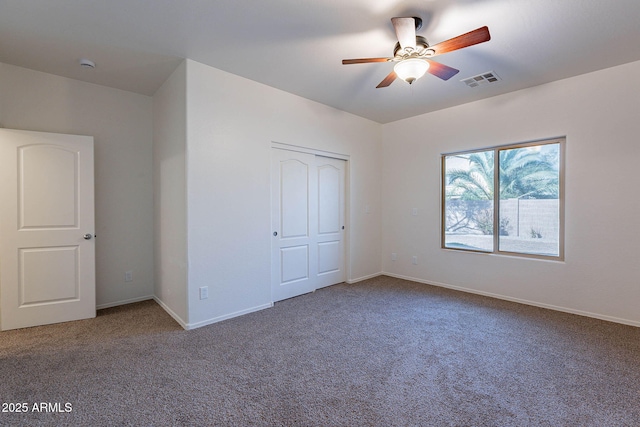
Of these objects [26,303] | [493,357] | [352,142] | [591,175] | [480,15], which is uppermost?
[480,15]

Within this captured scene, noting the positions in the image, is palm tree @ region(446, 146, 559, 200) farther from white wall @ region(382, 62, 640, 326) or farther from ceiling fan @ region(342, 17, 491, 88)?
ceiling fan @ region(342, 17, 491, 88)

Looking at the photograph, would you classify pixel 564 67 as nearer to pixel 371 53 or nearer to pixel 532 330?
pixel 371 53

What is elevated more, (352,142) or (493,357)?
(352,142)

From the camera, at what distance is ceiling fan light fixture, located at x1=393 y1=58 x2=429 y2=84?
7.63ft

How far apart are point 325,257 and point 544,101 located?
3406 millimetres

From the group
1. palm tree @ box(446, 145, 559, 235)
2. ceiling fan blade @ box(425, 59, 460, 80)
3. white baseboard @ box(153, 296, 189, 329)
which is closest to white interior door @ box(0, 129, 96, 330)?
white baseboard @ box(153, 296, 189, 329)

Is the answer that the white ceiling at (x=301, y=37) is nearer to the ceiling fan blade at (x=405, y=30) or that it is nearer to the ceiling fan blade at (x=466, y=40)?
the ceiling fan blade at (x=405, y=30)

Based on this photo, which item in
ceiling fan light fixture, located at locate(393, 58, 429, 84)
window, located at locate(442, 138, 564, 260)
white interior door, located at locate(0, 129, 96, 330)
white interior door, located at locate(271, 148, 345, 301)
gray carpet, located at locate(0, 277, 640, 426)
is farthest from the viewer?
white interior door, located at locate(271, 148, 345, 301)

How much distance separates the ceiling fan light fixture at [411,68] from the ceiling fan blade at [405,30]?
0.11 meters

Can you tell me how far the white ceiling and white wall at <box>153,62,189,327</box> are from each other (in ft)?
1.06

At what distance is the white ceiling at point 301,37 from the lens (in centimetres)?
211

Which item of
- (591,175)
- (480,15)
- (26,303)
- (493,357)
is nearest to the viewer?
(480,15)

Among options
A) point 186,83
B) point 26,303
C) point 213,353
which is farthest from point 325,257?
point 26,303

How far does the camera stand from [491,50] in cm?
269
